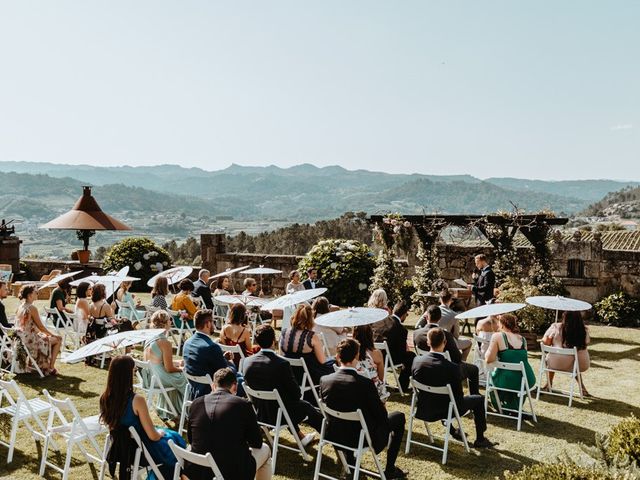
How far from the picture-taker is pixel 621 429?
4.11 meters

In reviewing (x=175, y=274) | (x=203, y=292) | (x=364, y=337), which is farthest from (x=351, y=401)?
(x=175, y=274)

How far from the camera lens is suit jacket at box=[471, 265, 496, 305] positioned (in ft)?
37.7

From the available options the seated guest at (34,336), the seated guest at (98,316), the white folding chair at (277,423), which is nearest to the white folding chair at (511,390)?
the white folding chair at (277,423)

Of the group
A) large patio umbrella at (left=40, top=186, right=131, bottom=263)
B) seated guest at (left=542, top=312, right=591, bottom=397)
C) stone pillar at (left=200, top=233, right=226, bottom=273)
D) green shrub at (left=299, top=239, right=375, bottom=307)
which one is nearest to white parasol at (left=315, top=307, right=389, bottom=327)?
seated guest at (left=542, top=312, right=591, bottom=397)

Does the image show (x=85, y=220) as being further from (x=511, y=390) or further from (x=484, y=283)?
(x=511, y=390)

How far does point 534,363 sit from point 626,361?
1.56 m

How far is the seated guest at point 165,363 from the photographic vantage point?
6.44m

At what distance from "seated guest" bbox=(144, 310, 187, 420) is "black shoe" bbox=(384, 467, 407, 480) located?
2.42m

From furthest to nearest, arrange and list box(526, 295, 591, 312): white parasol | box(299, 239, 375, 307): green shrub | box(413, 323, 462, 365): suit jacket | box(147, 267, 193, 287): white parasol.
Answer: box(299, 239, 375, 307): green shrub → box(147, 267, 193, 287): white parasol → box(526, 295, 591, 312): white parasol → box(413, 323, 462, 365): suit jacket

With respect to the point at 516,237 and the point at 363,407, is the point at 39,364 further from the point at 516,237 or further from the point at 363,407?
the point at 516,237

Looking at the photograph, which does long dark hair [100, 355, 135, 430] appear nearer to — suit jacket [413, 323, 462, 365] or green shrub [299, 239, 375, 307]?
suit jacket [413, 323, 462, 365]

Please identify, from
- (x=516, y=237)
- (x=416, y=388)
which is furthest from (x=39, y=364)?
(x=516, y=237)

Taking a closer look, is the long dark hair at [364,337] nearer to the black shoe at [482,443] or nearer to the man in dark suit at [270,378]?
the man in dark suit at [270,378]

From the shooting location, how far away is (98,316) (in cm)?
936
